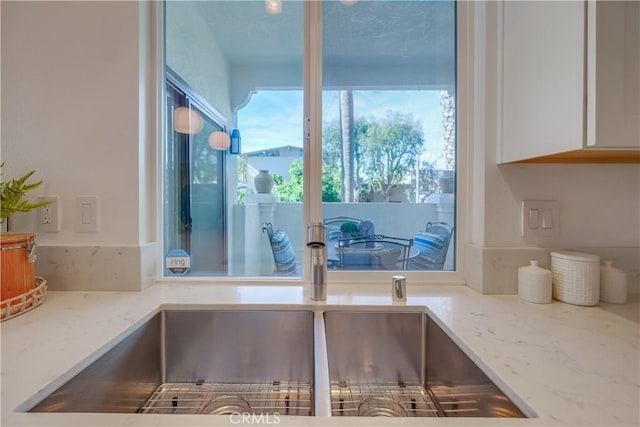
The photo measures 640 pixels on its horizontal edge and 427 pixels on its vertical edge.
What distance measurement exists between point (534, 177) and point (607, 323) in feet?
1.64

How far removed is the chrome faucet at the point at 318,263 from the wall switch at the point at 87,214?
0.76m

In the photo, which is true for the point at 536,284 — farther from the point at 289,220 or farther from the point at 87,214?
the point at 87,214

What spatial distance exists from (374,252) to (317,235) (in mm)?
366

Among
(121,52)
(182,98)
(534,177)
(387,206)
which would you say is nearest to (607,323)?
(534,177)

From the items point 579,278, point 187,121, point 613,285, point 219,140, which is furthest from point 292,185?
point 613,285

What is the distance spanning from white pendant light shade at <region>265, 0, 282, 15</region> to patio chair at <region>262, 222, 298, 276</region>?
88 cm

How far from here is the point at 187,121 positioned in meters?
1.33

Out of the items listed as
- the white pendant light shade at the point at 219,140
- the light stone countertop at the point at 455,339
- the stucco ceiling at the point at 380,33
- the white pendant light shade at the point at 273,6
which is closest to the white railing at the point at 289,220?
the light stone countertop at the point at 455,339

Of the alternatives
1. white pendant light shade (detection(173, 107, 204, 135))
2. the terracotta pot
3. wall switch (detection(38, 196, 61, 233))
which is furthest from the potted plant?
white pendant light shade (detection(173, 107, 204, 135))

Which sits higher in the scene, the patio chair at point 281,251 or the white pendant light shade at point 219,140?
the white pendant light shade at point 219,140

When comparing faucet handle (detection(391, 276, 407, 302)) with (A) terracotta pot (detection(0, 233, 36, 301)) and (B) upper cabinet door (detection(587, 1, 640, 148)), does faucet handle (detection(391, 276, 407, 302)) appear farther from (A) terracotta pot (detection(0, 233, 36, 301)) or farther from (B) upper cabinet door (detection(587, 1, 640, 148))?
(A) terracotta pot (detection(0, 233, 36, 301))

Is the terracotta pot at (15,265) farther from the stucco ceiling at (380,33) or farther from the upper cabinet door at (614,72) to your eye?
the upper cabinet door at (614,72)

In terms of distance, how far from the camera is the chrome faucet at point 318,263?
3.34ft

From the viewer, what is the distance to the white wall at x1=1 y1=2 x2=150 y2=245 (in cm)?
111
